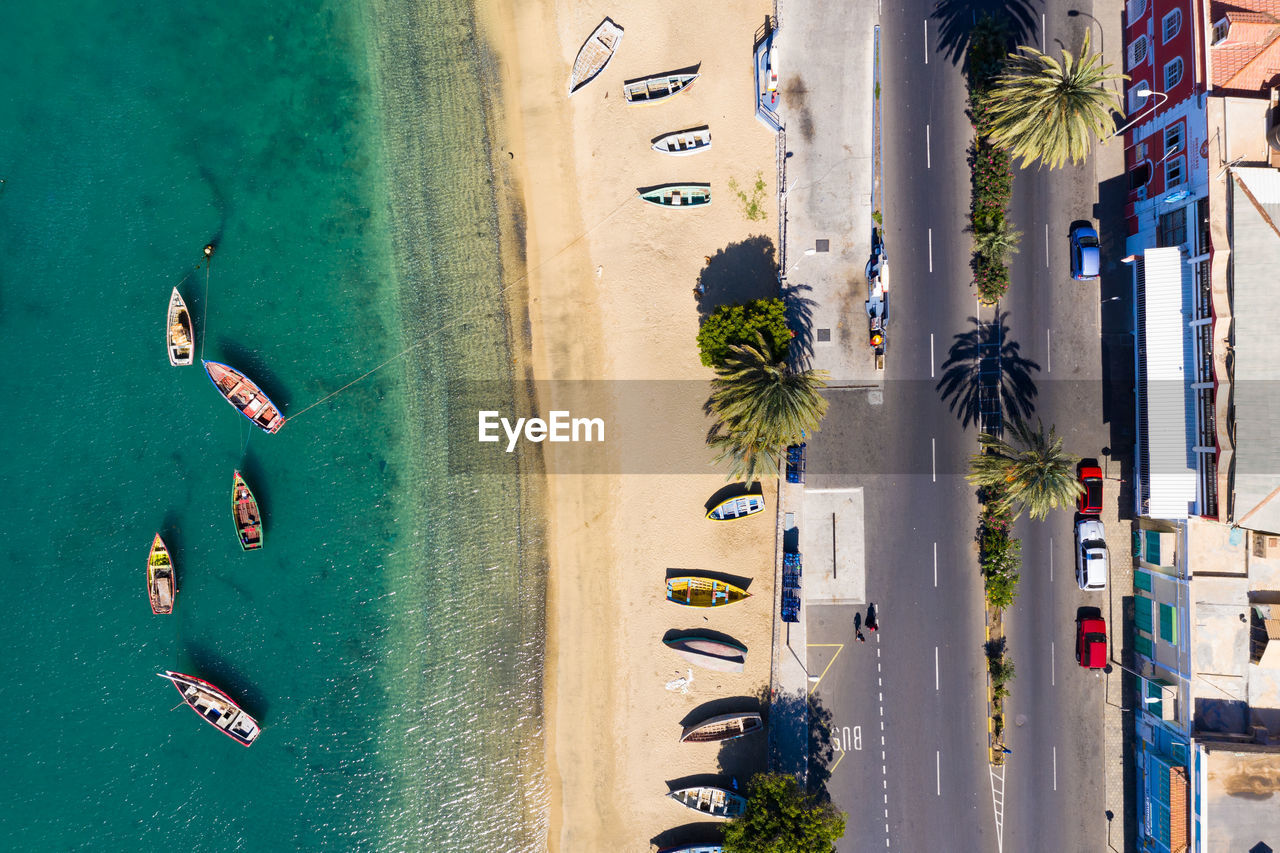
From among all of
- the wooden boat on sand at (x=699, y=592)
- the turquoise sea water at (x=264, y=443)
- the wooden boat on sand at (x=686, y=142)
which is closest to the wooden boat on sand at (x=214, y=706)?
the turquoise sea water at (x=264, y=443)

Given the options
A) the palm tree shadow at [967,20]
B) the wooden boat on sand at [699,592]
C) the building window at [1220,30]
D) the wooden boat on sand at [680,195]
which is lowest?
the wooden boat on sand at [699,592]

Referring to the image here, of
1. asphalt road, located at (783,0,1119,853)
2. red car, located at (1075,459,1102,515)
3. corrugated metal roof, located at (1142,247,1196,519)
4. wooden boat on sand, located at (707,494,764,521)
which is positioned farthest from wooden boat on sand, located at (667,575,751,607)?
corrugated metal roof, located at (1142,247,1196,519)

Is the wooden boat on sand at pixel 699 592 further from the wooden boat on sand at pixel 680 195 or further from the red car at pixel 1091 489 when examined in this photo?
the wooden boat on sand at pixel 680 195

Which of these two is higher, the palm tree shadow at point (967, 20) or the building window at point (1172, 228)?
the palm tree shadow at point (967, 20)

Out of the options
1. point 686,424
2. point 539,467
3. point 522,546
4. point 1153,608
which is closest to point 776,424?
point 686,424

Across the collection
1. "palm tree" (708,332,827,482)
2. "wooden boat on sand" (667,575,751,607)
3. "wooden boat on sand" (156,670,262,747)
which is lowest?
"wooden boat on sand" (156,670,262,747)

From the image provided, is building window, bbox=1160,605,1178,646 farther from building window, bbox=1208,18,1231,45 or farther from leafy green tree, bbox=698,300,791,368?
building window, bbox=1208,18,1231,45

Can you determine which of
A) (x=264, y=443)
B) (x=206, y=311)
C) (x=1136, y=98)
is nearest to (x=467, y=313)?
(x=264, y=443)

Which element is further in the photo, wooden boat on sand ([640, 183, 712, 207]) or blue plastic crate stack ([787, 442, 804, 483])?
wooden boat on sand ([640, 183, 712, 207])
